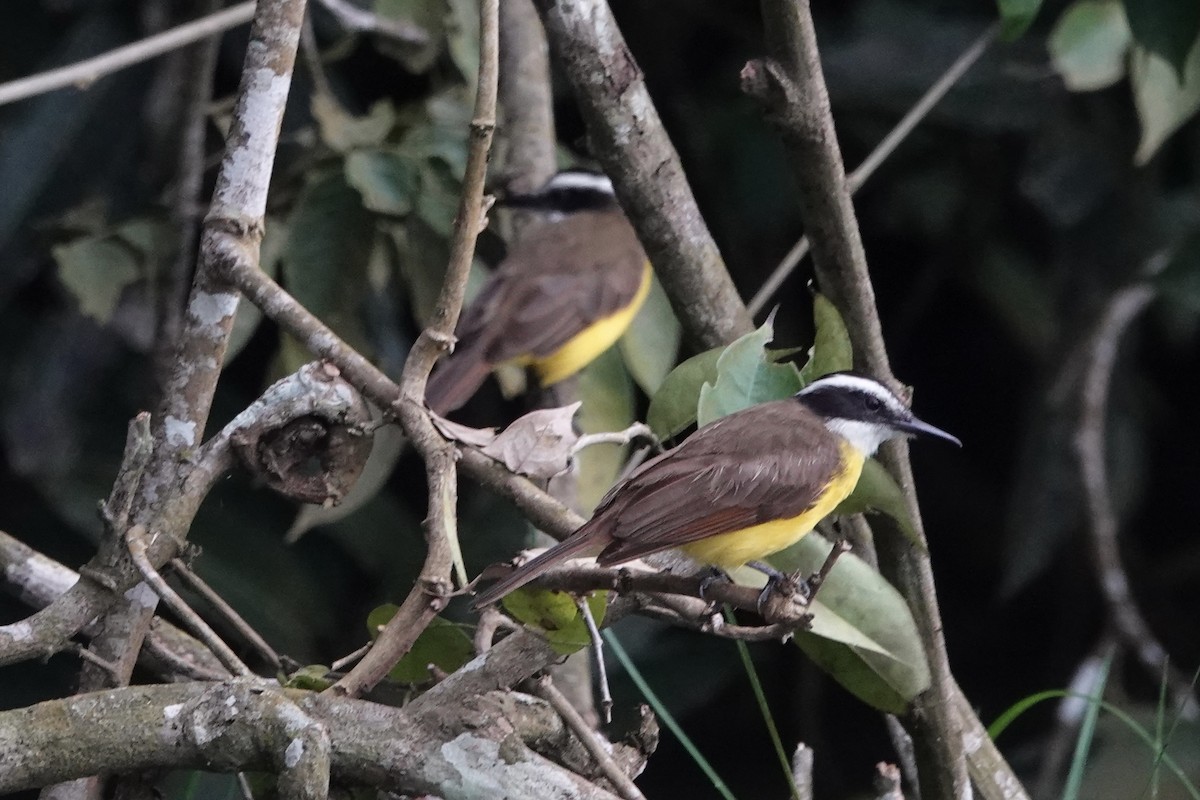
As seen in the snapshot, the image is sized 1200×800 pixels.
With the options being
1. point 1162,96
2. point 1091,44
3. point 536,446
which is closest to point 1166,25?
point 1162,96

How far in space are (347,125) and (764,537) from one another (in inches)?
45.5

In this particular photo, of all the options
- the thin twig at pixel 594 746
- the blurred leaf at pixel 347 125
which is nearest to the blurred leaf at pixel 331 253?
the blurred leaf at pixel 347 125

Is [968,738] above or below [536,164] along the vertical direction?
below

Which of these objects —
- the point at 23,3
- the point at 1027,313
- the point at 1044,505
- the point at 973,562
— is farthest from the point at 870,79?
the point at 23,3

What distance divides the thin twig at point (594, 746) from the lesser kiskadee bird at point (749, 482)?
0.31m

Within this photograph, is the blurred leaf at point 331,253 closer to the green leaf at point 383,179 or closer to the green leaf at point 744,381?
the green leaf at point 383,179

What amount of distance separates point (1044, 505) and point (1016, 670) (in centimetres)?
76

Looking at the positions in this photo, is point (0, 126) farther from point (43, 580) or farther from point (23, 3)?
point (43, 580)

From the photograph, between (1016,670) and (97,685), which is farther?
(1016,670)

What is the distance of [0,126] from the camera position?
9.55 ft

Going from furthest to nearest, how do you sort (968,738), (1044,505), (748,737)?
(748,737)
(1044,505)
(968,738)

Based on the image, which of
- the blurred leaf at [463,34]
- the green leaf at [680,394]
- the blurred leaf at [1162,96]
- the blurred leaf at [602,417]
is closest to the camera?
the green leaf at [680,394]

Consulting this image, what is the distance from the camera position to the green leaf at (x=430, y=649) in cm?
156

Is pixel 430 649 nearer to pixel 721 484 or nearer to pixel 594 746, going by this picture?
pixel 594 746
